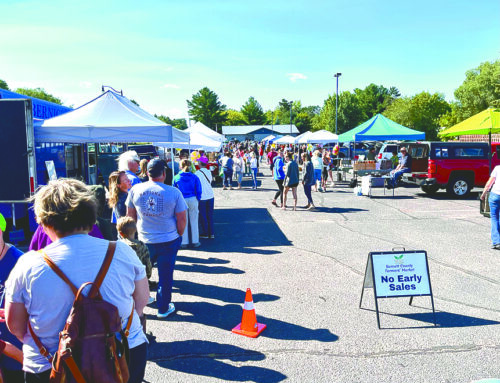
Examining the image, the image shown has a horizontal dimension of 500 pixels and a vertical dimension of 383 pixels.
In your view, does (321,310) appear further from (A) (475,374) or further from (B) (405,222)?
(B) (405,222)

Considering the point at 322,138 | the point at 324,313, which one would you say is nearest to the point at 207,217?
the point at 324,313

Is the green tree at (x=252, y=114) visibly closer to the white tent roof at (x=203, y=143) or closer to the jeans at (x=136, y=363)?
the white tent roof at (x=203, y=143)

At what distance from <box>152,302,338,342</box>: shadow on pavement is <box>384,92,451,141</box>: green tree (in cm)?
5135

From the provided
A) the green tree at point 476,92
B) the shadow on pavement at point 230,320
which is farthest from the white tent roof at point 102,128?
the green tree at point 476,92

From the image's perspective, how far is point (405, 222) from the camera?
10.6 meters

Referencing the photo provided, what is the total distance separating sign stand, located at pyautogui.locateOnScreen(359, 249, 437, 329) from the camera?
4.83m

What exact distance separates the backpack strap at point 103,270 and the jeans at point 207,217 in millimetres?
6819

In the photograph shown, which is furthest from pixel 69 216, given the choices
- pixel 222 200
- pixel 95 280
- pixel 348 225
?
pixel 222 200

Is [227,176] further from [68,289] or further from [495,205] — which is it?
[68,289]

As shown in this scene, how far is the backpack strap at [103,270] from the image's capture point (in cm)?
191

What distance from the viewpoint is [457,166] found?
14938 mm

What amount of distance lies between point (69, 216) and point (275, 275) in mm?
4823

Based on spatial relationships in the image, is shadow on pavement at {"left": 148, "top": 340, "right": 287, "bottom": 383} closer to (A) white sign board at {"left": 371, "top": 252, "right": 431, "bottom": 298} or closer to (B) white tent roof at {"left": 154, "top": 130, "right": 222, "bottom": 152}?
(A) white sign board at {"left": 371, "top": 252, "right": 431, "bottom": 298}

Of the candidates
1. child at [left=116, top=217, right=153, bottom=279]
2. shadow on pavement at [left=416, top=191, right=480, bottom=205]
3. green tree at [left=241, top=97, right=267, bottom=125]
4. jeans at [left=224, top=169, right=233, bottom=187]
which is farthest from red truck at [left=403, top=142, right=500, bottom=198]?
green tree at [left=241, top=97, right=267, bottom=125]
